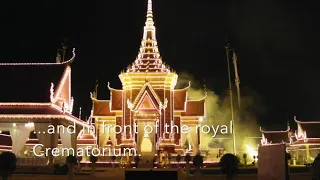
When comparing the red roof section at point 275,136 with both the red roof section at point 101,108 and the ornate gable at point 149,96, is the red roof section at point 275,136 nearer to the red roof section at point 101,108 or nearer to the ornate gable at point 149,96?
the ornate gable at point 149,96

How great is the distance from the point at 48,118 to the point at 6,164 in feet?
43.6

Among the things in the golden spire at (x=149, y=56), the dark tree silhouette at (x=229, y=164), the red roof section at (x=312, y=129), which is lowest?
the dark tree silhouette at (x=229, y=164)

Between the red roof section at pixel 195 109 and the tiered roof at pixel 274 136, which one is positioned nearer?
the red roof section at pixel 195 109

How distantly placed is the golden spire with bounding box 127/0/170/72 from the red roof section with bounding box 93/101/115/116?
460cm

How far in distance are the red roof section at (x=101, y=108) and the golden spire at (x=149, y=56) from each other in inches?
181

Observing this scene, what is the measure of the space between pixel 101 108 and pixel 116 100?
6.93 feet

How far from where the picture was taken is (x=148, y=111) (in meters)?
38.7

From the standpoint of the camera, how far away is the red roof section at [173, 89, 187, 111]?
3991 centimetres

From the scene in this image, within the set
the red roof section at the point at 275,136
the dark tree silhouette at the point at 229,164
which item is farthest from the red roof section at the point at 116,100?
the red roof section at the point at 275,136

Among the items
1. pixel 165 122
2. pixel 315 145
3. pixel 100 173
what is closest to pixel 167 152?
pixel 165 122

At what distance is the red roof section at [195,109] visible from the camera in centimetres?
4019

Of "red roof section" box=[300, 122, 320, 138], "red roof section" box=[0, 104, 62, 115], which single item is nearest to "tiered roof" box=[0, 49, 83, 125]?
"red roof section" box=[0, 104, 62, 115]

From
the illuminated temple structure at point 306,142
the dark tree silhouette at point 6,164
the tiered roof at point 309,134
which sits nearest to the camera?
the dark tree silhouette at point 6,164

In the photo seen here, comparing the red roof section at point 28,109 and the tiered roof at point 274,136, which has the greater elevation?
the red roof section at point 28,109
